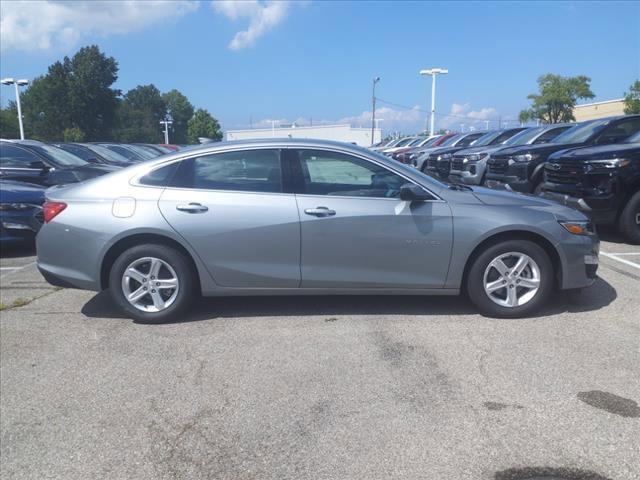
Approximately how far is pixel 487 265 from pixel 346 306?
52.7 inches

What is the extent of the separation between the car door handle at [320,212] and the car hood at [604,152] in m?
4.68

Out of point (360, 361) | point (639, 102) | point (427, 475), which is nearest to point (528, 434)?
point (427, 475)

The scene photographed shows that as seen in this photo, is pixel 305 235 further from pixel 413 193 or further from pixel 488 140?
pixel 488 140

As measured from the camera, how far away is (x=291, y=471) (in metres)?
2.66

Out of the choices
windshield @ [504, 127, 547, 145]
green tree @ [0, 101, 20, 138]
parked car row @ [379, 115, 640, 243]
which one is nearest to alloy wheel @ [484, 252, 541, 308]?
parked car row @ [379, 115, 640, 243]

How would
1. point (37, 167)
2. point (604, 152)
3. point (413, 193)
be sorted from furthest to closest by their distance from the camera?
1. point (37, 167)
2. point (604, 152)
3. point (413, 193)

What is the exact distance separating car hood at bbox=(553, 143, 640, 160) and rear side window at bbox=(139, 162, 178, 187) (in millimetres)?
5673

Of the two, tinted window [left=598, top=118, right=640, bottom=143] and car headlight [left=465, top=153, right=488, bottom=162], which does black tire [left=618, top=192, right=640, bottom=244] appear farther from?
car headlight [left=465, top=153, right=488, bottom=162]

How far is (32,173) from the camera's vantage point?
1045 centimetres

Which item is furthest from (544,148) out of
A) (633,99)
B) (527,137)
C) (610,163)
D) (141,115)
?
(141,115)

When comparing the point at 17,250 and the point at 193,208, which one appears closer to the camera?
the point at 193,208

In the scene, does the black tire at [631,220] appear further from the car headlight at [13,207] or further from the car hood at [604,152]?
the car headlight at [13,207]

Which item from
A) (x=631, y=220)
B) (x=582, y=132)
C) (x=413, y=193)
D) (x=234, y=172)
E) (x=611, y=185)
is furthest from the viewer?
(x=582, y=132)

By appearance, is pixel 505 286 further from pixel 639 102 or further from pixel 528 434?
pixel 639 102
